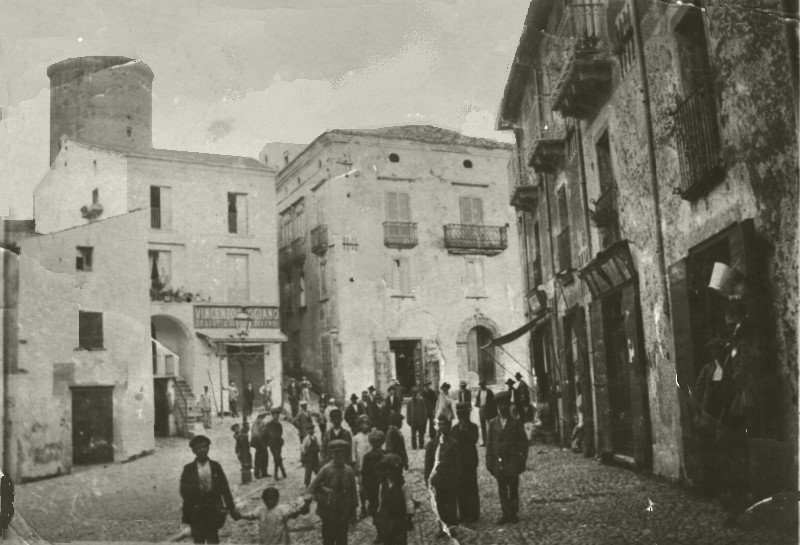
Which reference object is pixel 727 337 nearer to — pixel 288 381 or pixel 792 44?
pixel 792 44

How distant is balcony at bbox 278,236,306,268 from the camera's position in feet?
37.8

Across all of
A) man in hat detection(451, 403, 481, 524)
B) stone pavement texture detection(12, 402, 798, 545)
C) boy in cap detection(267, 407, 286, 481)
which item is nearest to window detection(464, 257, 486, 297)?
man in hat detection(451, 403, 481, 524)

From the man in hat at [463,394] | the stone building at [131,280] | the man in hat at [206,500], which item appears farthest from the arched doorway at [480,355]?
the man in hat at [206,500]

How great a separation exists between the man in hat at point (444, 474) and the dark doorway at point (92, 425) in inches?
122

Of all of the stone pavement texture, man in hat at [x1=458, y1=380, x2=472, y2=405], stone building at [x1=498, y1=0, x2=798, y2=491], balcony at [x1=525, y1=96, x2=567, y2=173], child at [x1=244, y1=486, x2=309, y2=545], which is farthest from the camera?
man in hat at [x1=458, y1=380, x2=472, y2=405]

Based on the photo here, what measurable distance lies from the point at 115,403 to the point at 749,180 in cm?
599

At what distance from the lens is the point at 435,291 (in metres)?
14.6

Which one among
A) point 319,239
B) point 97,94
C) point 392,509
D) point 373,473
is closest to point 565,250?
point 319,239

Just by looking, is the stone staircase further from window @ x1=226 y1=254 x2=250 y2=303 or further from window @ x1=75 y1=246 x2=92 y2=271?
window @ x1=75 y1=246 x2=92 y2=271

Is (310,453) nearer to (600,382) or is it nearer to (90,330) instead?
(90,330)

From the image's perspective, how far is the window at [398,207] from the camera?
11578 millimetres

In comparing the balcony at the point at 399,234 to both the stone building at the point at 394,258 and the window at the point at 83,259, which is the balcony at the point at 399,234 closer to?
the stone building at the point at 394,258

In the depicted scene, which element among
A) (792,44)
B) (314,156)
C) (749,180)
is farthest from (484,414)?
(792,44)

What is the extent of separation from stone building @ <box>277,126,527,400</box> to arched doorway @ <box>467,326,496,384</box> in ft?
0.15
